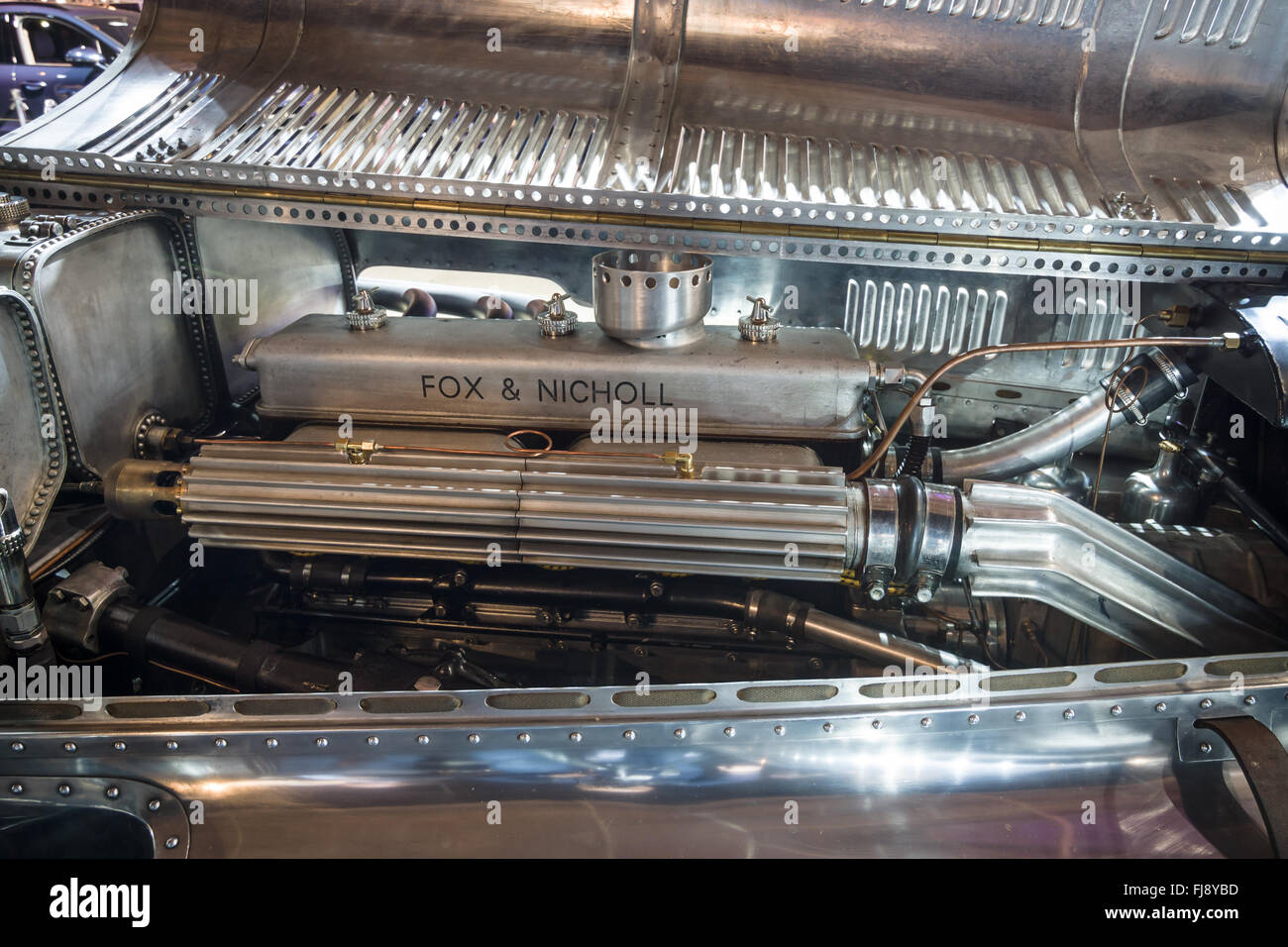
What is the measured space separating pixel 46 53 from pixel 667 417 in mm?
7873

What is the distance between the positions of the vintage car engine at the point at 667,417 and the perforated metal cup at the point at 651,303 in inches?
0.6

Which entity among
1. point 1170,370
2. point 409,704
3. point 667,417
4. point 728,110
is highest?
point 728,110

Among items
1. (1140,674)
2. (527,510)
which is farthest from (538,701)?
(1140,674)

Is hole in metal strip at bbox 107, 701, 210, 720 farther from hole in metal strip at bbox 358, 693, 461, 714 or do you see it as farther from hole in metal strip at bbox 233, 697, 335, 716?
hole in metal strip at bbox 358, 693, 461, 714

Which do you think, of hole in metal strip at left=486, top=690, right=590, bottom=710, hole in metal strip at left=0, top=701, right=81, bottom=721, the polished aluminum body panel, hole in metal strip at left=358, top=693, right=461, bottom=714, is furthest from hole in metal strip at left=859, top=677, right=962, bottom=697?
hole in metal strip at left=0, top=701, right=81, bottom=721

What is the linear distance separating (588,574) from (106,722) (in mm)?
1001

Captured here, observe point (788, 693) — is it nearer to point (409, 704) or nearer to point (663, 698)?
point (663, 698)

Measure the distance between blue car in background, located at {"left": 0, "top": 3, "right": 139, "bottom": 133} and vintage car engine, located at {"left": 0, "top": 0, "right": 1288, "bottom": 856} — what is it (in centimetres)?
571

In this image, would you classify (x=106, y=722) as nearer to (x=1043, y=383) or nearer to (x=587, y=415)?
(x=587, y=415)

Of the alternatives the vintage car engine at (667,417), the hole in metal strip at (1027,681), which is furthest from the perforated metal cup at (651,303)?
the hole in metal strip at (1027,681)

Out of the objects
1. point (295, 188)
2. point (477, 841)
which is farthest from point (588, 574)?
point (295, 188)

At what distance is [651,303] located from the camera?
78.5 inches

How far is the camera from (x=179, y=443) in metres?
2.19

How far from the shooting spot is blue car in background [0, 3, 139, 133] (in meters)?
6.80
